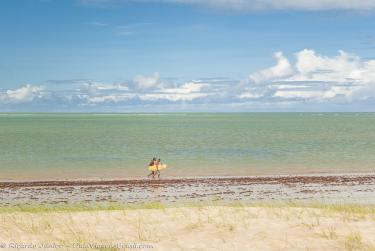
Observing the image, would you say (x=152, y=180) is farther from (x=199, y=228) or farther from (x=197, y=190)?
(x=199, y=228)

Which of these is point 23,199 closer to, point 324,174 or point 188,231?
point 188,231

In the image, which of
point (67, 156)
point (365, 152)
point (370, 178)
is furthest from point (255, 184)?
point (365, 152)

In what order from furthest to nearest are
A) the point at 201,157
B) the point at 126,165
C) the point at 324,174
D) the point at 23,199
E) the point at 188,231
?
the point at 201,157 → the point at 126,165 → the point at 324,174 → the point at 23,199 → the point at 188,231

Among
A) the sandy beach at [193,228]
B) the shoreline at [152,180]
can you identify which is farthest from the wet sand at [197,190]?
the sandy beach at [193,228]

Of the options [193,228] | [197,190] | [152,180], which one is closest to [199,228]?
[193,228]

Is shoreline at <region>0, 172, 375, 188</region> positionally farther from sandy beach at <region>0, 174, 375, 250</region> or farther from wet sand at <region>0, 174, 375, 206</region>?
sandy beach at <region>0, 174, 375, 250</region>

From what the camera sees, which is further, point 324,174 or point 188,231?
point 324,174

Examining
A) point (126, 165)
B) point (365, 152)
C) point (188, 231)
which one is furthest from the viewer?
point (365, 152)

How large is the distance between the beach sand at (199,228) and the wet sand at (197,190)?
33.8 ft

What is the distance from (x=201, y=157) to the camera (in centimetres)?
5444

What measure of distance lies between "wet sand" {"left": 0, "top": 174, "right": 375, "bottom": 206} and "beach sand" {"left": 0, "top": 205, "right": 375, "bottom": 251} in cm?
1029

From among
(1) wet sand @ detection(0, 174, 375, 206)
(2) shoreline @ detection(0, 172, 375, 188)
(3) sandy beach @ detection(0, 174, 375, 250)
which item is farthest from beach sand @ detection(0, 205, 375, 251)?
(2) shoreline @ detection(0, 172, 375, 188)

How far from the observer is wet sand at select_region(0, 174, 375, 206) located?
27775 mm

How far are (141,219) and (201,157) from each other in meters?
39.2
